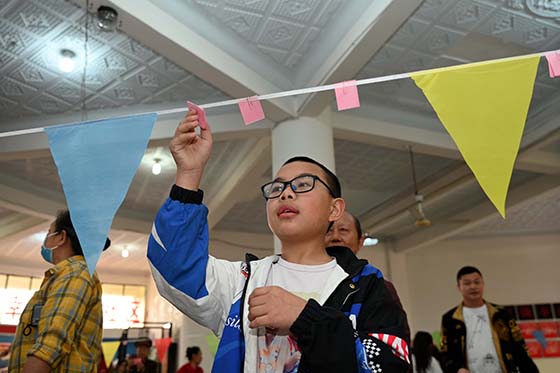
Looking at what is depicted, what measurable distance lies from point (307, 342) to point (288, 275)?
0.31 m

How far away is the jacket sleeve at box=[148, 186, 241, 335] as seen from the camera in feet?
3.52

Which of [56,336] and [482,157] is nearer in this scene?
[482,157]

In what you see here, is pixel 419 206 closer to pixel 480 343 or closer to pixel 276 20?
pixel 480 343

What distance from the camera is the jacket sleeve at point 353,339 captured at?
887 millimetres

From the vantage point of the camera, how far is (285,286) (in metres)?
1.17

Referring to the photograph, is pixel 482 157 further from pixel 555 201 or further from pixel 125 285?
pixel 125 285

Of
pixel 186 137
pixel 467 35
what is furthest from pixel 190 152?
pixel 467 35

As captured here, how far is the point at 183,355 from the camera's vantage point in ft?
26.8

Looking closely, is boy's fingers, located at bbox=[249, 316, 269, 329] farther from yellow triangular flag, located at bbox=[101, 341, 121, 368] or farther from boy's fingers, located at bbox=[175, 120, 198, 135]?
yellow triangular flag, located at bbox=[101, 341, 121, 368]

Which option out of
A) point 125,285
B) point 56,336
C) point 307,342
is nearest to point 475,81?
point 307,342

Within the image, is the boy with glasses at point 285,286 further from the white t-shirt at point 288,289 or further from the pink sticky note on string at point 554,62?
the pink sticky note on string at point 554,62

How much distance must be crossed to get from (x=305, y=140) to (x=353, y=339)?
9.51 feet

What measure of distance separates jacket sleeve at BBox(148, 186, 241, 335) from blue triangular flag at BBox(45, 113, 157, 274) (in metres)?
0.23

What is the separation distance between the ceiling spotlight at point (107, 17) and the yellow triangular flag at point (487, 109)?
1.91 meters
